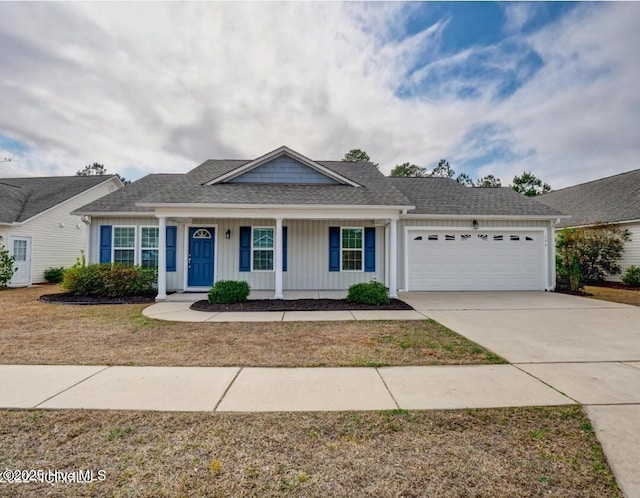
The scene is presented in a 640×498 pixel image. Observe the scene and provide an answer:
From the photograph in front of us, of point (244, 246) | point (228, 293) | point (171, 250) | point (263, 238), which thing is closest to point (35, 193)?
point (171, 250)

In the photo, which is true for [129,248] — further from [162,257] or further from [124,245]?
[162,257]

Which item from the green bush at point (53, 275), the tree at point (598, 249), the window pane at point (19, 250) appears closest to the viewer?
the window pane at point (19, 250)

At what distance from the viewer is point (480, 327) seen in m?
6.61

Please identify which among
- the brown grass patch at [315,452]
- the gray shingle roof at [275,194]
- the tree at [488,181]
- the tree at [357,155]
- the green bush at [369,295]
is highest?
the tree at [357,155]

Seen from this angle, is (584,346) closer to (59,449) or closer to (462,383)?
(462,383)

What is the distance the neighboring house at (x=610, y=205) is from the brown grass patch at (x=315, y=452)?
1603cm

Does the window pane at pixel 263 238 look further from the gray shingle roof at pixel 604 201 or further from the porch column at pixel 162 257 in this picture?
the gray shingle roof at pixel 604 201

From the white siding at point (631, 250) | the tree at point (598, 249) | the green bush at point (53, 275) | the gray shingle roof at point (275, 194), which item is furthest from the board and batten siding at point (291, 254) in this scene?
the white siding at point (631, 250)

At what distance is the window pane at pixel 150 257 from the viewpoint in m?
11.7

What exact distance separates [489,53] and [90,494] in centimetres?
1470

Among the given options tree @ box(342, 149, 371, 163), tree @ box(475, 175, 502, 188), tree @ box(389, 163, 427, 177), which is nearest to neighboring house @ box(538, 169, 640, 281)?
tree @ box(389, 163, 427, 177)

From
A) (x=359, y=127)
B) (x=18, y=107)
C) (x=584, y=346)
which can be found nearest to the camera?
(x=584, y=346)

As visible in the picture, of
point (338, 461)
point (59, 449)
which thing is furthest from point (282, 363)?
point (59, 449)

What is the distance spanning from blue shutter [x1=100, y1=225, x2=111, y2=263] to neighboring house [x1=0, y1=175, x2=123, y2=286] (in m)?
1.84
